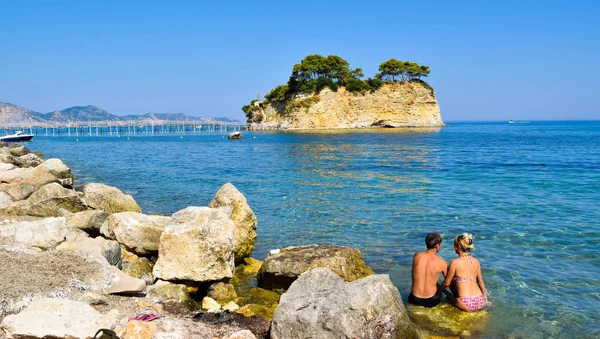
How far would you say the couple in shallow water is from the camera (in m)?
8.63

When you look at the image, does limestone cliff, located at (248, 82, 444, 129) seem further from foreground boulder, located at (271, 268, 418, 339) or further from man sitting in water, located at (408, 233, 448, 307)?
foreground boulder, located at (271, 268, 418, 339)

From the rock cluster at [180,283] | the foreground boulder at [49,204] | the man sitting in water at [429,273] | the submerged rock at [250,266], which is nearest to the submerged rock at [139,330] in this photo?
the rock cluster at [180,283]

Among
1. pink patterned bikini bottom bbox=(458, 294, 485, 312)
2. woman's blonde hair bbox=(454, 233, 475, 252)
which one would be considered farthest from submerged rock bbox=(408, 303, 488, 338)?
woman's blonde hair bbox=(454, 233, 475, 252)

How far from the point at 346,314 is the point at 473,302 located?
355 cm

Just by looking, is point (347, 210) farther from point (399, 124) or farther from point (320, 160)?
point (399, 124)

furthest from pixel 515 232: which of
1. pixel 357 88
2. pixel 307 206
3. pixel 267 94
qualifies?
pixel 267 94

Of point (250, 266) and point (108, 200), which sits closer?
point (250, 266)

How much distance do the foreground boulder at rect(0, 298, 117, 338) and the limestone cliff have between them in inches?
3770

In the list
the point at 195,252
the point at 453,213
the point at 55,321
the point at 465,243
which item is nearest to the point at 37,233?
the point at 195,252

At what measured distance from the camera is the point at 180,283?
9008mm

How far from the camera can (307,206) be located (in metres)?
18.8

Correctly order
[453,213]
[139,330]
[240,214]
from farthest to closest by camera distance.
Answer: [453,213] → [240,214] → [139,330]

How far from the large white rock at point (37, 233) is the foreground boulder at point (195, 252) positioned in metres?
2.13

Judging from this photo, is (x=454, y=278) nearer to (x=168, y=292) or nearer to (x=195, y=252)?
(x=195, y=252)
